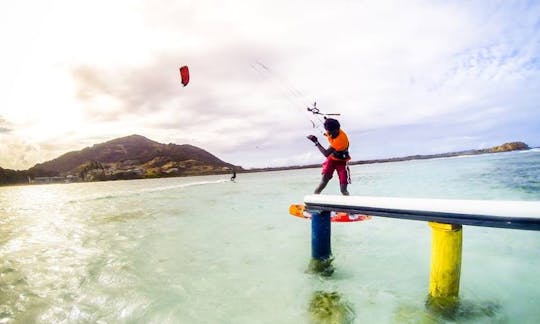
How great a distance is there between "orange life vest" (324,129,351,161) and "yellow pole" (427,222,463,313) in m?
3.64

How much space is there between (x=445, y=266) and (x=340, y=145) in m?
3.98

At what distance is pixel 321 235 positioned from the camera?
6.16 m

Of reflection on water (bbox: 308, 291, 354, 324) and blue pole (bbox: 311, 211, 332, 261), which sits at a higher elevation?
blue pole (bbox: 311, 211, 332, 261)

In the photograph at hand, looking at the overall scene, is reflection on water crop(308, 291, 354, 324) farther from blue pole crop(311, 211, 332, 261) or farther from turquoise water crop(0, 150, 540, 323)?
blue pole crop(311, 211, 332, 261)

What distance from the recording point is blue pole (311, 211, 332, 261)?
610cm

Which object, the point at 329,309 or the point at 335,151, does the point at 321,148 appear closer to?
the point at 335,151

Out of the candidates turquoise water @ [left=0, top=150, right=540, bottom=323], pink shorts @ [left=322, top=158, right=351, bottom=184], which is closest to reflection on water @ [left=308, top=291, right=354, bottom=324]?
turquoise water @ [left=0, top=150, right=540, bottom=323]

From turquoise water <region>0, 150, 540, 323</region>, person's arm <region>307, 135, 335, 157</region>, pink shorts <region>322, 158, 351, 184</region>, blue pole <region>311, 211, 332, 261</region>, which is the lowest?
turquoise water <region>0, 150, 540, 323</region>

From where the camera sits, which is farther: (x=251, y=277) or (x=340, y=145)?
(x=340, y=145)

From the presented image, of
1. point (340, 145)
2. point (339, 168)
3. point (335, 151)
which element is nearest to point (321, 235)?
point (339, 168)

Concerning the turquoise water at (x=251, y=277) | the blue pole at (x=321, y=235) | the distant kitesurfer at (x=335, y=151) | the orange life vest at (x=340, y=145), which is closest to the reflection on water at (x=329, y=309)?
the turquoise water at (x=251, y=277)

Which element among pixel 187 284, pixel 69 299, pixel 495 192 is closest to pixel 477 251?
pixel 187 284

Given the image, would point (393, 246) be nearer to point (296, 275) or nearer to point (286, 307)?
point (296, 275)

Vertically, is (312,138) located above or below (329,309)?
above
